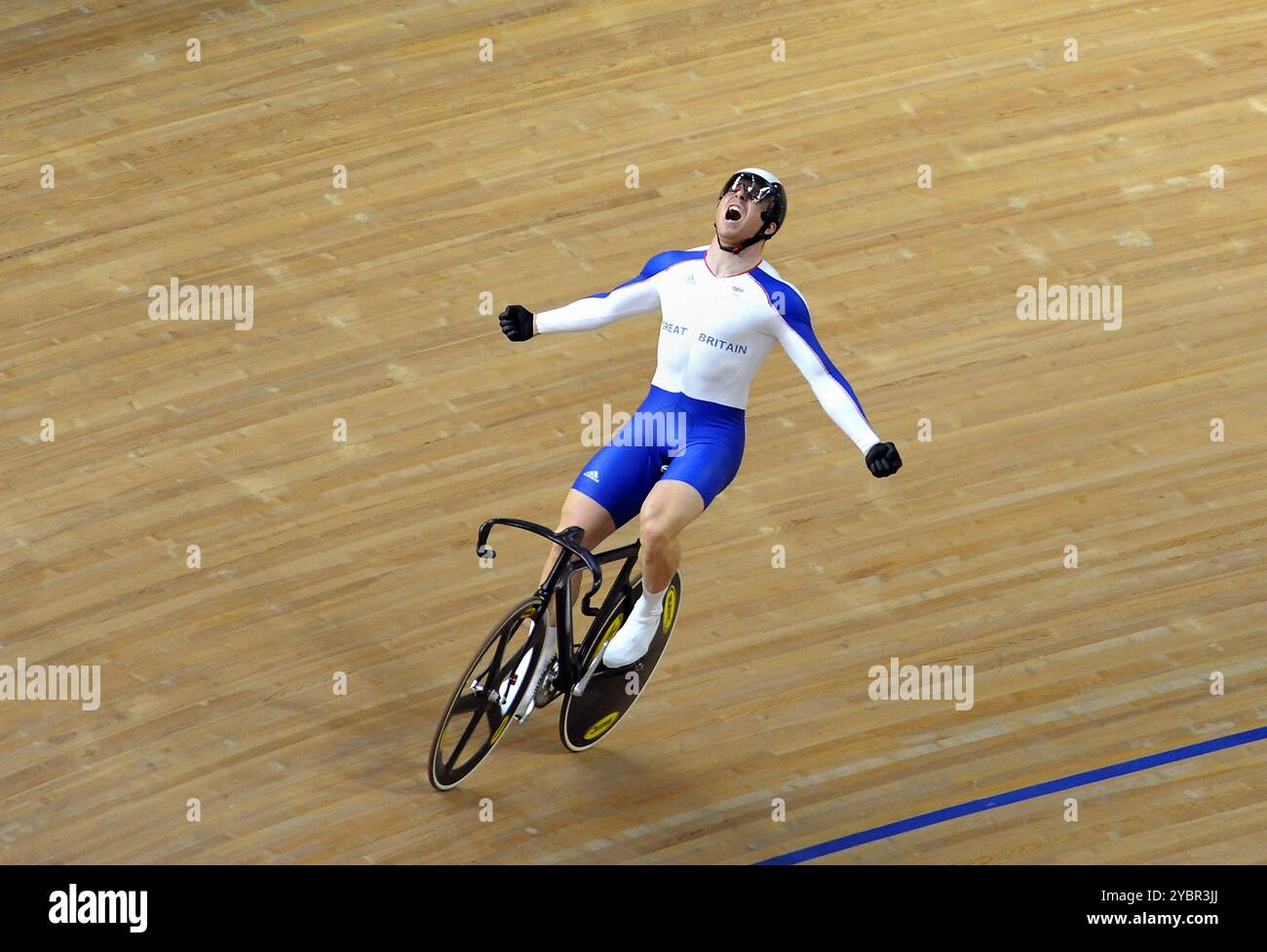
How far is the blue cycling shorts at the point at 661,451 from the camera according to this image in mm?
4734

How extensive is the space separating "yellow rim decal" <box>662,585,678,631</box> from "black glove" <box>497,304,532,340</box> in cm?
84

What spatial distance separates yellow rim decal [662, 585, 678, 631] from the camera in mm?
5113

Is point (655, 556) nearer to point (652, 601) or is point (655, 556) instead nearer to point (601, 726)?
point (652, 601)

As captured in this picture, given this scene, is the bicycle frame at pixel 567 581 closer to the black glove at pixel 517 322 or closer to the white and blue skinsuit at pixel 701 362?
the white and blue skinsuit at pixel 701 362

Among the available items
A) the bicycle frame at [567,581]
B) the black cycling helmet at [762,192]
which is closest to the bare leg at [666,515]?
the bicycle frame at [567,581]

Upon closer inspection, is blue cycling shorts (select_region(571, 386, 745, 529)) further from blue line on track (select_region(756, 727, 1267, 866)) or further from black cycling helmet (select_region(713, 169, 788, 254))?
blue line on track (select_region(756, 727, 1267, 866))

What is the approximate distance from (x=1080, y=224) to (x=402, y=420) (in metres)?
2.67

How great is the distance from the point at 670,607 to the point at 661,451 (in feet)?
1.88

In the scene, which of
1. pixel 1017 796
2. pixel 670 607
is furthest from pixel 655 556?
pixel 1017 796

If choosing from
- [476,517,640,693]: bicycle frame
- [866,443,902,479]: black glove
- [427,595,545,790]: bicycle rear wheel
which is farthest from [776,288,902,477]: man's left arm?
[427,595,545,790]: bicycle rear wheel

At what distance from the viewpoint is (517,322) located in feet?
15.8

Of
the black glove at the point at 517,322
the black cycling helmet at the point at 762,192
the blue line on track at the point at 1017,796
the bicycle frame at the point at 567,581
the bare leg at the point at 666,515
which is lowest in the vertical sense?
the blue line on track at the point at 1017,796

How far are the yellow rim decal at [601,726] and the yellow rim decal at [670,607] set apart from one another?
0.29 meters

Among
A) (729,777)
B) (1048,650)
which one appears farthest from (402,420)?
(1048,650)
